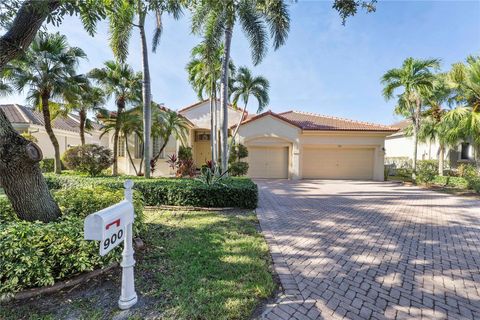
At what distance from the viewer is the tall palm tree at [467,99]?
42.4 feet

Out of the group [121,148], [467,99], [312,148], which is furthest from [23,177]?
[467,99]

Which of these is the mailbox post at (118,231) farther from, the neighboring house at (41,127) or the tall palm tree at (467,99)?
the tall palm tree at (467,99)

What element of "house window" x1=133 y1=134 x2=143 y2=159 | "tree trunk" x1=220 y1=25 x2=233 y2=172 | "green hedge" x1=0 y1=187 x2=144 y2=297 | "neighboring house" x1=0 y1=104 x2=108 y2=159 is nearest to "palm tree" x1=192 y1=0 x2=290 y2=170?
"tree trunk" x1=220 y1=25 x2=233 y2=172

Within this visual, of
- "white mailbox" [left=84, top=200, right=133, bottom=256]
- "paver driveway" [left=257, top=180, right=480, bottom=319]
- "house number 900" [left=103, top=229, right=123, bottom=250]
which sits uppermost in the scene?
"white mailbox" [left=84, top=200, right=133, bottom=256]

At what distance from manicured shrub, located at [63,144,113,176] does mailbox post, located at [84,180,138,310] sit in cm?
1079

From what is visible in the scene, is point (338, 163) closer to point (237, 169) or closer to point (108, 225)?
point (237, 169)

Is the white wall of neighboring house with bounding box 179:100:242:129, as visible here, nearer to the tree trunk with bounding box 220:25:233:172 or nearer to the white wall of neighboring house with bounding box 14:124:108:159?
the white wall of neighboring house with bounding box 14:124:108:159

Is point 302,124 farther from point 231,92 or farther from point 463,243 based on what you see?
point 463,243

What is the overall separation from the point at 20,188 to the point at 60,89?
10975mm

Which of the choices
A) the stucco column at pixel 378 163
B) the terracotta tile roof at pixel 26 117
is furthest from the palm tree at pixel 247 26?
the terracotta tile roof at pixel 26 117

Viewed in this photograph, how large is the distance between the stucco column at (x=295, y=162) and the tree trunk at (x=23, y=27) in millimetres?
16448

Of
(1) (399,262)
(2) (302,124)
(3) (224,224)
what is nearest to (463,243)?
(1) (399,262)

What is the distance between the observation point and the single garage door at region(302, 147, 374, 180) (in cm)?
1962

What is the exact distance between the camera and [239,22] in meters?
11.5
